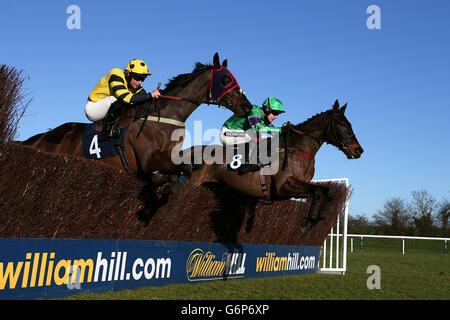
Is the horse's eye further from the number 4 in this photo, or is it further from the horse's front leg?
the horse's front leg

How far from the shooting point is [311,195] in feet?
22.6

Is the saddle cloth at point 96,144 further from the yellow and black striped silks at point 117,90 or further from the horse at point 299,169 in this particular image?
the horse at point 299,169

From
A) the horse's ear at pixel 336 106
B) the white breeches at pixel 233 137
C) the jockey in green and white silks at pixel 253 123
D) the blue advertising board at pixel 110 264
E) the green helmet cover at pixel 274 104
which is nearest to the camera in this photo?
the blue advertising board at pixel 110 264

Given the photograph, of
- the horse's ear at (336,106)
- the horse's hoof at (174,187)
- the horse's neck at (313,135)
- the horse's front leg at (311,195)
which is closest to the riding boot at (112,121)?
the horse's hoof at (174,187)

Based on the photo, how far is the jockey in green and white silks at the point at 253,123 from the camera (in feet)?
23.8

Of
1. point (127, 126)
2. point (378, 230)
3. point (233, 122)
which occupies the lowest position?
point (378, 230)

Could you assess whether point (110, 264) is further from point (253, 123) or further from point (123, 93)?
point (253, 123)

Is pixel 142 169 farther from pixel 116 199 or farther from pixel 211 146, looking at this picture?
pixel 211 146

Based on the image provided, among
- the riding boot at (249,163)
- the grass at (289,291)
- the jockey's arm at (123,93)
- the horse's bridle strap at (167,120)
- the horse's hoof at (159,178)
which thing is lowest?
the grass at (289,291)

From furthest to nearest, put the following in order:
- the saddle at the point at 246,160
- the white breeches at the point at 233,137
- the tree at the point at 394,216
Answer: the tree at the point at 394,216
the white breeches at the point at 233,137
the saddle at the point at 246,160

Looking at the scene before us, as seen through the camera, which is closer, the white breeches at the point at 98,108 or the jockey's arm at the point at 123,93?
the jockey's arm at the point at 123,93
